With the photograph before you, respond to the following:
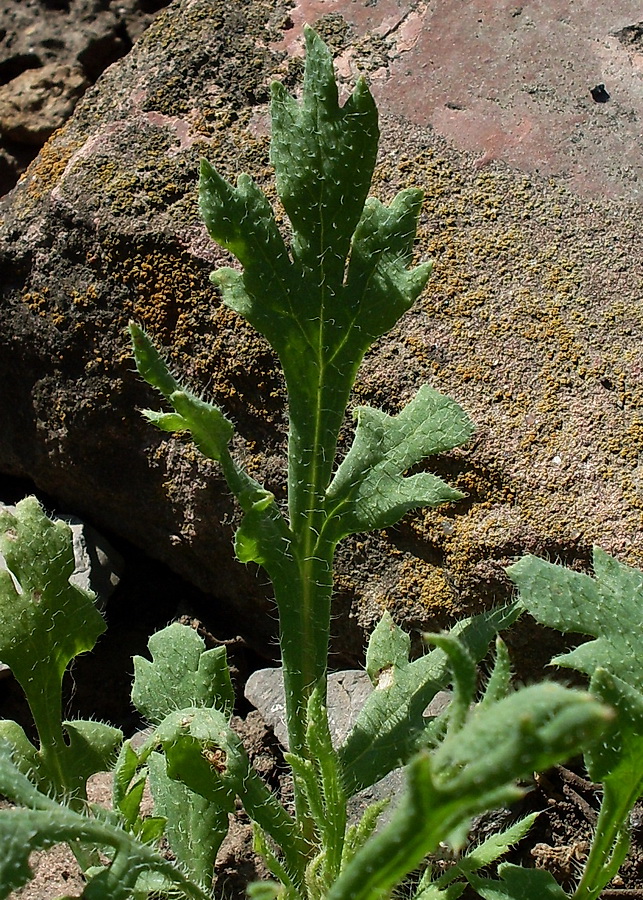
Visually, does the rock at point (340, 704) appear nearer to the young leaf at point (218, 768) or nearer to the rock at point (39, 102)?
the young leaf at point (218, 768)

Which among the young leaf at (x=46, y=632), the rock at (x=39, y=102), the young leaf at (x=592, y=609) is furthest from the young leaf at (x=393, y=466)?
the rock at (x=39, y=102)

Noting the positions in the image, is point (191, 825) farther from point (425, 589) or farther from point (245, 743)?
point (425, 589)

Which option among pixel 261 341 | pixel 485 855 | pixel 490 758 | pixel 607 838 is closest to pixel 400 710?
pixel 485 855

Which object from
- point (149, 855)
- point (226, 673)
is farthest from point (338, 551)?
point (149, 855)

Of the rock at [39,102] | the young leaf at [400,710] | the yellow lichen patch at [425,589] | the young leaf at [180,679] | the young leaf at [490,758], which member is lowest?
the yellow lichen patch at [425,589]

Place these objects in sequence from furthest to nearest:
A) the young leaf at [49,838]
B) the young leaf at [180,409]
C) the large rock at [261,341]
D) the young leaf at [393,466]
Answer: the large rock at [261,341] → the young leaf at [393,466] → the young leaf at [180,409] → the young leaf at [49,838]

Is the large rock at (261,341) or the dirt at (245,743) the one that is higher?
the large rock at (261,341)

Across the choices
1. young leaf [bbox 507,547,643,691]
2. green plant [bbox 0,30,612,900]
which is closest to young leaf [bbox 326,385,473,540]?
green plant [bbox 0,30,612,900]
